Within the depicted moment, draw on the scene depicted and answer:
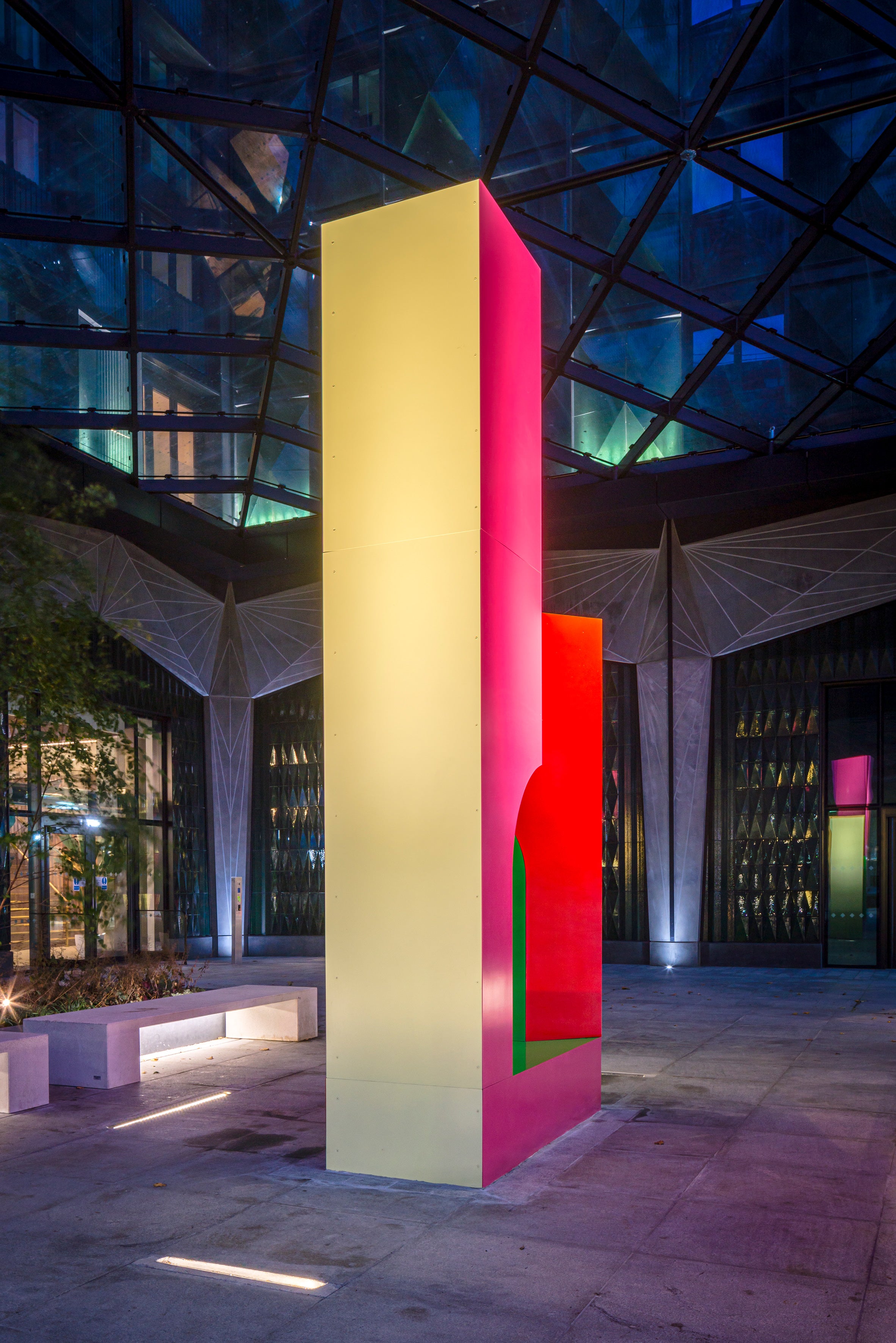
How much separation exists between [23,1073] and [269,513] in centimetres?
1523

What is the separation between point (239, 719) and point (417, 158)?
12.4m

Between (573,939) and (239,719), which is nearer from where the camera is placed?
(573,939)

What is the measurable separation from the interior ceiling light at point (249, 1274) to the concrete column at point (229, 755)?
1731 cm

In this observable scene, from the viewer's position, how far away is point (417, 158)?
13148 mm

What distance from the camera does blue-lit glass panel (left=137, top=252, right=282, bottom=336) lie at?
15.0m

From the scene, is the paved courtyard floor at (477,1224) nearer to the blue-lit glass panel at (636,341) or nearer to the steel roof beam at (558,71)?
the steel roof beam at (558,71)

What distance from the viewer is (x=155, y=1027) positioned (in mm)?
10258

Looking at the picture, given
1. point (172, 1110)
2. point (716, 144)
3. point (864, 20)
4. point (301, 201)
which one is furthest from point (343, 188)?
point (172, 1110)

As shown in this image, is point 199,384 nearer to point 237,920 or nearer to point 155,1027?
point 237,920

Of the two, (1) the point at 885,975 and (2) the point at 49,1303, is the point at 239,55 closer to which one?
(2) the point at 49,1303

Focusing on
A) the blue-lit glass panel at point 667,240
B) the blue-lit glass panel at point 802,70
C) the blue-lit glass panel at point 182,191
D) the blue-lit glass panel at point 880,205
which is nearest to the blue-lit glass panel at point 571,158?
the blue-lit glass panel at point 667,240

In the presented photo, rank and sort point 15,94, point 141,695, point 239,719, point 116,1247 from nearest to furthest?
point 116,1247
point 15,94
point 141,695
point 239,719

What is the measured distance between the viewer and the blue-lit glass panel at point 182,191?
13.0m

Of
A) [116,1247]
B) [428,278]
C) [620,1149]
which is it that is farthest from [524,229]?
[116,1247]
